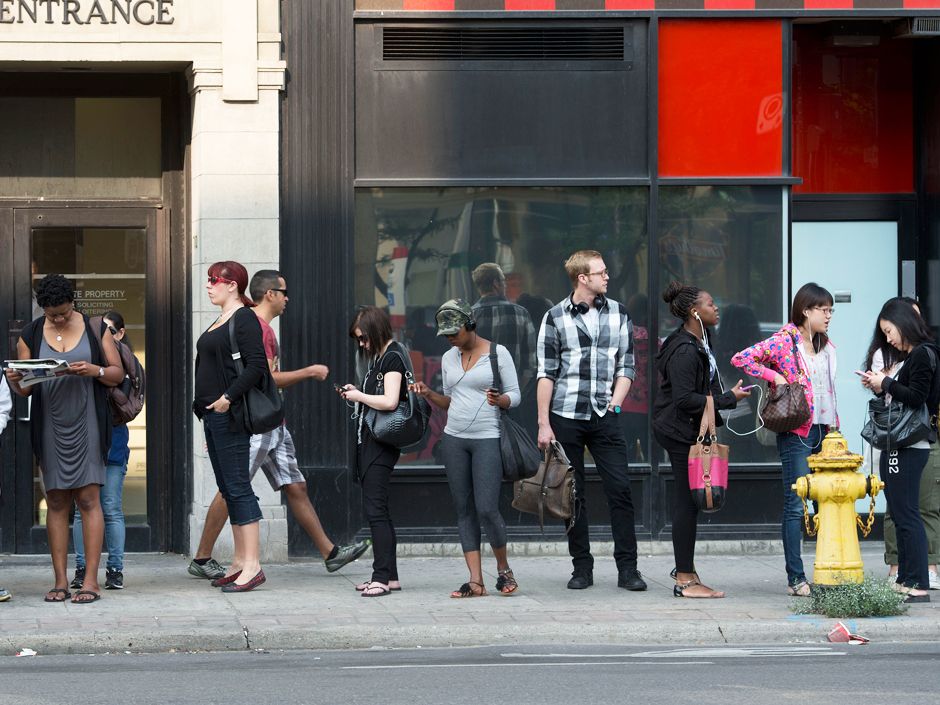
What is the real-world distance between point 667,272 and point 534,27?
208 cm

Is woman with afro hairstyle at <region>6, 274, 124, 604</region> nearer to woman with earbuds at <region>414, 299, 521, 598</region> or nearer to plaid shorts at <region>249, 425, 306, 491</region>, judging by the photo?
plaid shorts at <region>249, 425, 306, 491</region>

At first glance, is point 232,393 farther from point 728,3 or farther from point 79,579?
point 728,3

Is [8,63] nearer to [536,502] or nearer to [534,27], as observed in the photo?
[534,27]

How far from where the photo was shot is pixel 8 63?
11266mm

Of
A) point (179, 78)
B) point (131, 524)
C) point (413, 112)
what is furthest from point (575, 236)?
point (131, 524)

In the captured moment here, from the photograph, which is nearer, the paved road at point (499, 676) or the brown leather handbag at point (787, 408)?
the paved road at point (499, 676)

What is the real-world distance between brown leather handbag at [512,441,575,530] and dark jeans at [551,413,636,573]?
232 mm

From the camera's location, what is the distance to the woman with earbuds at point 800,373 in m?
9.30

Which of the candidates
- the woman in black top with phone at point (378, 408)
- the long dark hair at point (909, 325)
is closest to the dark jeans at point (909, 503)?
the long dark hair at point (909, 325)

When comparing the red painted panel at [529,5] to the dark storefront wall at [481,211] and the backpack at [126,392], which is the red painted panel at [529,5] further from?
the backpack at [126,392]

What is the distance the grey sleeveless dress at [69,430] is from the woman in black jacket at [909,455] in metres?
4.64

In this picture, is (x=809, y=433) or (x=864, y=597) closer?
(x=864, y=597)

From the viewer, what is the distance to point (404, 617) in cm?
868

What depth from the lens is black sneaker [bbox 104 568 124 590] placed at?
982cm
